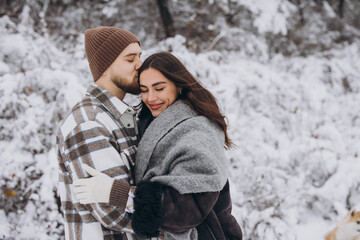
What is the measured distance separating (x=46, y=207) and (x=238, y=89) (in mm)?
3195

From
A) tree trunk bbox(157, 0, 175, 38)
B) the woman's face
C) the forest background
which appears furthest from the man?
tree trunk bbox(157, 0, 175, 38)

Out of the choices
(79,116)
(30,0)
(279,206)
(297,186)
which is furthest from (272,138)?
(30,0)

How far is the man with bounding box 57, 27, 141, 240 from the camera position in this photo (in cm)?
128


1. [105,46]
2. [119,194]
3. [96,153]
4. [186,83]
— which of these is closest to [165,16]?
[105,46]

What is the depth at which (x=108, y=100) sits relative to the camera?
155 cm

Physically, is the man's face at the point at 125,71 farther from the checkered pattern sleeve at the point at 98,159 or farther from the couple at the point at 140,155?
the checkered pattern sleeve at the point at 98,159

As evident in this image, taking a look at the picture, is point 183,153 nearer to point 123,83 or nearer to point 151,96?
point 151,96

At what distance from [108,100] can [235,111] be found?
3.21 m

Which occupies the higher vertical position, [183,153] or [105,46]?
[105,46]

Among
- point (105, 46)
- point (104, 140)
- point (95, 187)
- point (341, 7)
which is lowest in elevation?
point (341, 7)

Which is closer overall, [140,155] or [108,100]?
[140,155]

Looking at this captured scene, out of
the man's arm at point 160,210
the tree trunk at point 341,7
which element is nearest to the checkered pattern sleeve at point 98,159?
the man's arm at point 160,210

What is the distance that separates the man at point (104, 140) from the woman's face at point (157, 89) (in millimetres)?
118

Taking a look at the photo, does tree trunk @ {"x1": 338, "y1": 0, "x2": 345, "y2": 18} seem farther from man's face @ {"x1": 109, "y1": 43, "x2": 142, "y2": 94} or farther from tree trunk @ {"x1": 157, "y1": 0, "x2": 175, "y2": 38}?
man's face @ {"x1": 109, "y1": 43, "x2": 142, "y2": 94}
